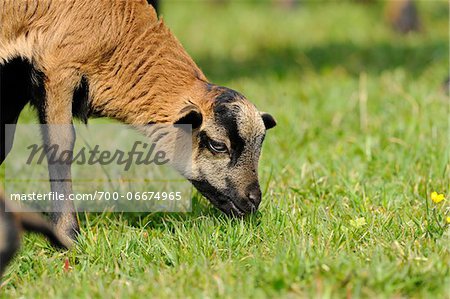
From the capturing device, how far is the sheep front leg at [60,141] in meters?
5.58

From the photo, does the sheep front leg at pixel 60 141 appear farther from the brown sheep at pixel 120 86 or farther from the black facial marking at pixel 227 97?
the black facial marking at pixel 227 97

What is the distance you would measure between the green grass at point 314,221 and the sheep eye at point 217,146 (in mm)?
480

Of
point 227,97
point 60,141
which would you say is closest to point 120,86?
point 60,141

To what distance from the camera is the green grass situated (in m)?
4.34

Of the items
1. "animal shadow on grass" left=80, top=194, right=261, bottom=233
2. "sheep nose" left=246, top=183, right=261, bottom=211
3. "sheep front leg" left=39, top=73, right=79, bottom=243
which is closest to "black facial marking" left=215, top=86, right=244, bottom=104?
"sheep nose" left=246, top=183, right=261, bottom=211

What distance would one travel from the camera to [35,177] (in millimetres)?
6992

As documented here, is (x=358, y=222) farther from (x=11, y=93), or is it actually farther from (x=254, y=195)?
(x=11, y=93)

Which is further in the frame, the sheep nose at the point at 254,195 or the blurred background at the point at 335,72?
the blurred background at the point at 335,72

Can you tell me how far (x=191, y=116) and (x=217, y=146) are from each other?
29 centimetres

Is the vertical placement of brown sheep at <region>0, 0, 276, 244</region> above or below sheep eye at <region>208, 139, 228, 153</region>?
above

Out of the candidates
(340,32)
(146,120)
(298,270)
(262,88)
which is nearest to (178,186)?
(146,120)

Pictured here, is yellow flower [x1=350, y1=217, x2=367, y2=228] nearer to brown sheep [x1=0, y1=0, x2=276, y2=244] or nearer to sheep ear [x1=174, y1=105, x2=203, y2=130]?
brown sheep [x1=0, y1=0, x2=276, y2=244]

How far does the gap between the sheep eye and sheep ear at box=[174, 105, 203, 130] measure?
155 millimetres

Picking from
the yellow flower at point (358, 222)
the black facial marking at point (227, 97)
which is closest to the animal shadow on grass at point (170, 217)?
the yellow flower at point (358, 222)
